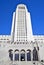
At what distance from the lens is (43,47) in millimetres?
77000

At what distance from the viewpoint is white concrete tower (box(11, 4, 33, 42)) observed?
14057 centimetres

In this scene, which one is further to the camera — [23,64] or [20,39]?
[20,39]

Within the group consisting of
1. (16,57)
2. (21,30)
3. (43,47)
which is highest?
(21,30)

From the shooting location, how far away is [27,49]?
80.3 m

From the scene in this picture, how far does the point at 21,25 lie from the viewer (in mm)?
147250

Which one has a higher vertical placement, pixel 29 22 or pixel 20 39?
pixel 29 22

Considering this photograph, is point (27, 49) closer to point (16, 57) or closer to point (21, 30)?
point (16, 57)

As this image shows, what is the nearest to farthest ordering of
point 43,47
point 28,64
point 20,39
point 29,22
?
point 28,64
point 43,47
point 20,39
point 29,22

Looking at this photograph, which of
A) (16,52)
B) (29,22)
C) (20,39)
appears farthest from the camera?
(29,22)

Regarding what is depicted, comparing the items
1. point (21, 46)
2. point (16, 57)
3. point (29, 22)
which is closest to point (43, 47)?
point (21, 46)

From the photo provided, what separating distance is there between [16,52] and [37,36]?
203 feet

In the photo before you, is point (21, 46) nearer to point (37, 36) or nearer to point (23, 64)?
point (23, 64)

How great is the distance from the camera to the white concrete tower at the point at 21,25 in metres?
141

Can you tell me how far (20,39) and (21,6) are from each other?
34559 mm
